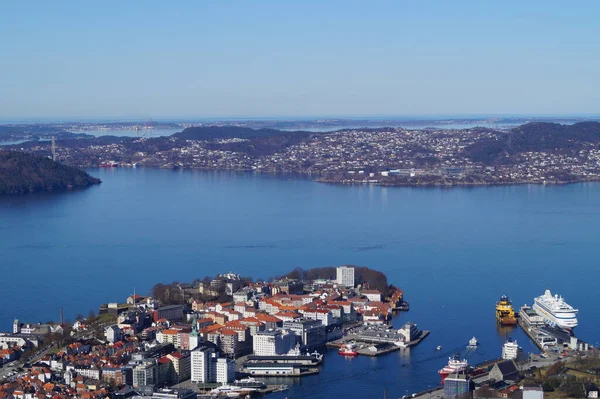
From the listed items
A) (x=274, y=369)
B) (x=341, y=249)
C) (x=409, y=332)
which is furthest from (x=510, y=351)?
(x=341, y=249)

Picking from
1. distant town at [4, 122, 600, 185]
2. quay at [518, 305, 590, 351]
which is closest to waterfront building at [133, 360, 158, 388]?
quay at [518, 305, 590, 351]

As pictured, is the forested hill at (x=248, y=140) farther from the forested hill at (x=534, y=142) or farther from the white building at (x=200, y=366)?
the white building at (x=200, y=366)

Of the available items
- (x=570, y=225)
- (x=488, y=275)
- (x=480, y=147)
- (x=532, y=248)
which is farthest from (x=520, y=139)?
(x=488, y=275)

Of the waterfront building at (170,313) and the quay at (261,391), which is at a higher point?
the waterfront building at (170,313)

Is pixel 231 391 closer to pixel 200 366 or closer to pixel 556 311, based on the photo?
pixel 200 366

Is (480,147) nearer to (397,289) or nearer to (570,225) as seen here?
(570,225)

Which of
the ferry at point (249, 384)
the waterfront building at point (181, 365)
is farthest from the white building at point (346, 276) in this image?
the ferry at point (249, 384)
